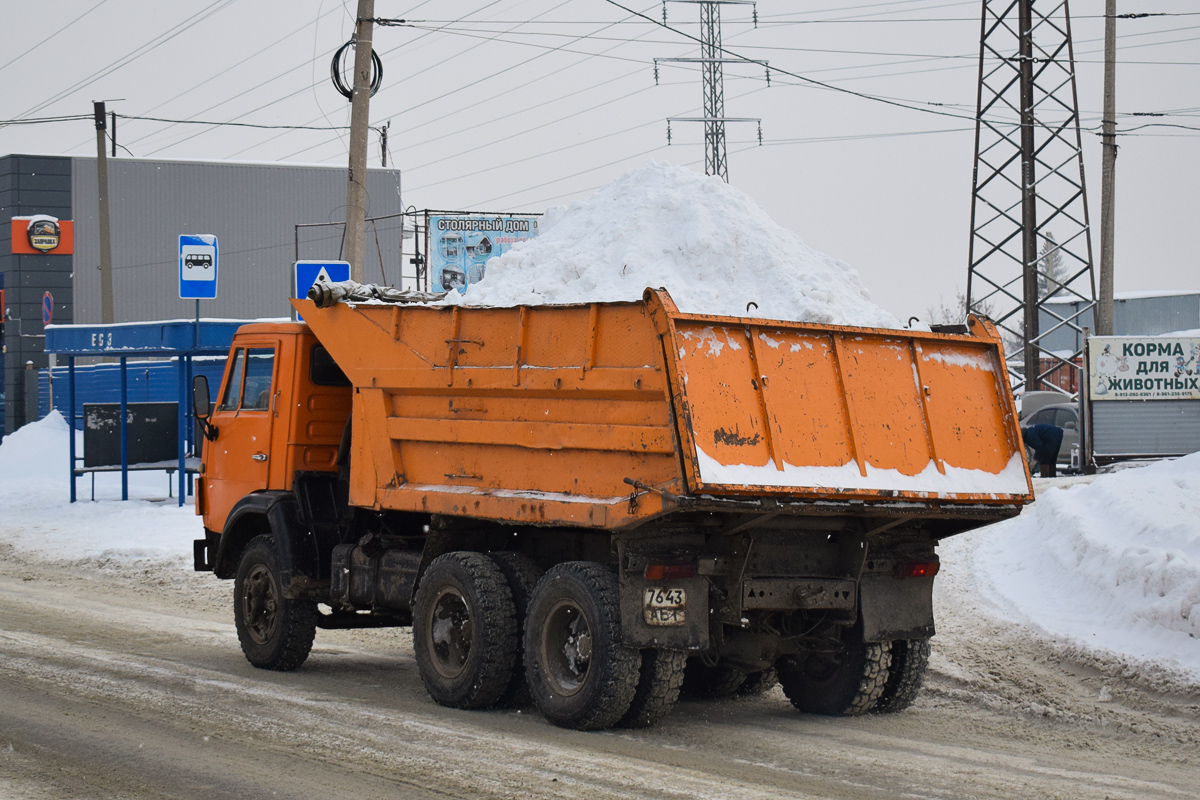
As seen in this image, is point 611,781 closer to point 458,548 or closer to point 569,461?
point 569,461

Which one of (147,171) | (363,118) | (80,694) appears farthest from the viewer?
(147,171)

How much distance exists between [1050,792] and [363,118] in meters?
13.4

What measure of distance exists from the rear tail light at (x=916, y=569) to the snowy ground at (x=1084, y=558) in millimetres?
2245

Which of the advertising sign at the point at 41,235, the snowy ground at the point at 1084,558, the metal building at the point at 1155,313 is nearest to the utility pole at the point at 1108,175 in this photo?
the snowy ground at the point at 1084,558

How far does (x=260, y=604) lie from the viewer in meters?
10.0

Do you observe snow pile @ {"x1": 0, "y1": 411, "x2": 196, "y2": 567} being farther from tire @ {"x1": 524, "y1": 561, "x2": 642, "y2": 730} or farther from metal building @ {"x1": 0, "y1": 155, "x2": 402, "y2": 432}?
metal building @ {"x1": 0, "y1": 155, "x2": 402, "y2": 432}

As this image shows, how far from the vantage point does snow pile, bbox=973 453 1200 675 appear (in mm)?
9906

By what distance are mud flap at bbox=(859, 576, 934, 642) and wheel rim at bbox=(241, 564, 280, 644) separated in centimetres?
441

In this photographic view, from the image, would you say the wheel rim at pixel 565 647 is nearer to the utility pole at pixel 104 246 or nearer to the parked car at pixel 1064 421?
the parked car at pixel 1064 421

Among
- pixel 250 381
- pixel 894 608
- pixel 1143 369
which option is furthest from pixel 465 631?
pixel 1143 369

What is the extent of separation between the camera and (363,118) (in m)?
17.2

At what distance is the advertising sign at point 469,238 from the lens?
29750 mm

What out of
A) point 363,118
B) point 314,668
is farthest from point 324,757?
point 363,118

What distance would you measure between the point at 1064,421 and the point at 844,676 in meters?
20.6
